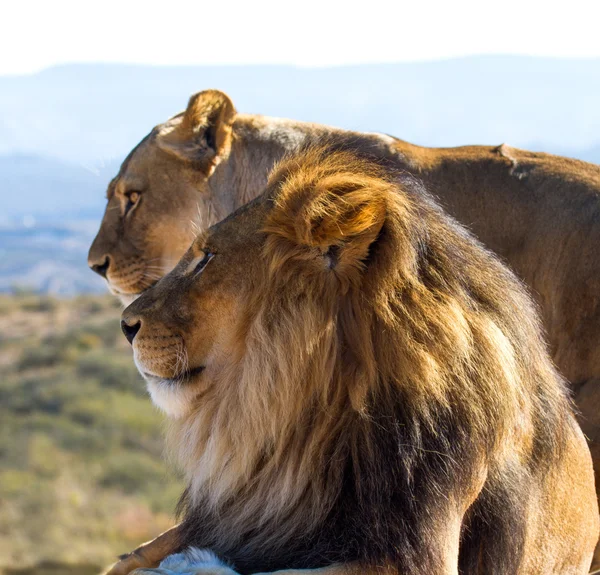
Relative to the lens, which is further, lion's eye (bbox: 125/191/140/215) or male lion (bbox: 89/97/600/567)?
lion's eye (bbox: 125/191/140/215)

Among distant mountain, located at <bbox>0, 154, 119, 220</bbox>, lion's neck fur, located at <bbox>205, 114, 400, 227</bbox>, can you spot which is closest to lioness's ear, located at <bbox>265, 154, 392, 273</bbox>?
lion's neck fur, located at <bbox>205, 114, 400, 227</bbox>

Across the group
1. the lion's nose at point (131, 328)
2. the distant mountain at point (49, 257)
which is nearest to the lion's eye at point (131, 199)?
the lion's nose at point (131, 328)

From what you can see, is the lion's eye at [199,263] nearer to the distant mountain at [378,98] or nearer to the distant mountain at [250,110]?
the distant mountain at [250,110]

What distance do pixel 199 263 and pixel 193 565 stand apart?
844 mm

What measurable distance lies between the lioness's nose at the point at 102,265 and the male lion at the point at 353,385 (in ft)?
7.89

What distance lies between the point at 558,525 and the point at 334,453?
2.83ft

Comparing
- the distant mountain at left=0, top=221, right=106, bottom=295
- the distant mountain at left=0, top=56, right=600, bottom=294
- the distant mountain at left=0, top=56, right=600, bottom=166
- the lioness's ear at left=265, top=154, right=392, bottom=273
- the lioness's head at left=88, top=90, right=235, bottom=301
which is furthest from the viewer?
the distant mountain at left=0, top=56, right=600, bottom=166

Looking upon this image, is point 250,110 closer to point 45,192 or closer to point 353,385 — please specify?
point 45,192

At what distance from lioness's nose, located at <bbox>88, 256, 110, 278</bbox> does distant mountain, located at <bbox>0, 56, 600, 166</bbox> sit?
197 ft

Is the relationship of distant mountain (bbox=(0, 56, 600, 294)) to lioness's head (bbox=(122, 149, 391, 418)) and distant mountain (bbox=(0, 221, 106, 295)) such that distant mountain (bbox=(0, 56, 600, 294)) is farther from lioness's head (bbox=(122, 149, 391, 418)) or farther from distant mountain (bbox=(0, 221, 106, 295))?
lioness's head (bbox=(122, 149, 391, 418))

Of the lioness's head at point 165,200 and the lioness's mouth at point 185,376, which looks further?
the lioness's head at point 165,200

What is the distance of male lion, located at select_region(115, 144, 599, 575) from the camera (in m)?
2.53

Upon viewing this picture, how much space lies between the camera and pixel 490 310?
8.97ft

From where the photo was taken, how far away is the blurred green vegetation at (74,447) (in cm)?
1725
